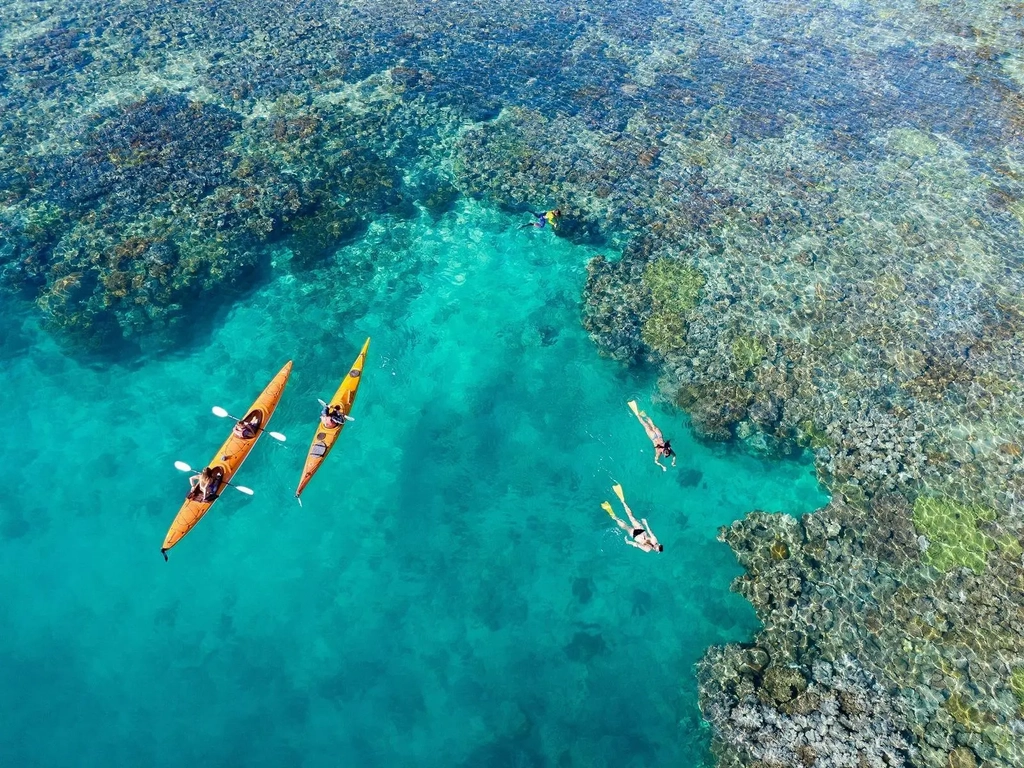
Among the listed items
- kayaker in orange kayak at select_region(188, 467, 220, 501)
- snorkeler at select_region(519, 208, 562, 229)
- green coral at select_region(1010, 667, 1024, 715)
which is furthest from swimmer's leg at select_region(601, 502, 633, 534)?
snorkeler at select_region(519, 208, 562, 229)

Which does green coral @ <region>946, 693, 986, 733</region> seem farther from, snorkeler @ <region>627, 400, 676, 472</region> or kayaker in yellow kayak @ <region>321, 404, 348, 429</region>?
kayaker in yellow kayak @ <region>321, 404, 348, 429</region>

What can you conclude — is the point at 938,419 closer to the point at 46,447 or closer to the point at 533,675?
the point at 533,675

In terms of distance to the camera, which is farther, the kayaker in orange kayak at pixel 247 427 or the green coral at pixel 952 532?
the kayaker in orange kayak at pixel 247 427

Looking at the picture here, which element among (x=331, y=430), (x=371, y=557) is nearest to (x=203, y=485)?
(x=331, y=430)

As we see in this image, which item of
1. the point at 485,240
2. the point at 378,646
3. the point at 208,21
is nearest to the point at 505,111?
the point at 485,240

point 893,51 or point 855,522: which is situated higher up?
point 893,51

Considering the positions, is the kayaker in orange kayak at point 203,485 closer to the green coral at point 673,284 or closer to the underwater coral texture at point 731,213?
the underwater coral texture at point 731,213

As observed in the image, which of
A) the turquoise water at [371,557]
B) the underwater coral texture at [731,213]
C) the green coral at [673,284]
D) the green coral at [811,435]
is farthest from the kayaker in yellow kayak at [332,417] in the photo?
the green coral at [811,435]
